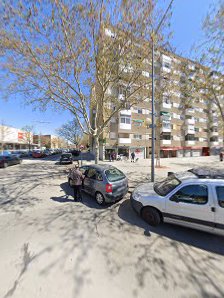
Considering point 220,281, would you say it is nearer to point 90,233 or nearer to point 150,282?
point 150,282

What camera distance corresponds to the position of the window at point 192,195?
3.66 meters

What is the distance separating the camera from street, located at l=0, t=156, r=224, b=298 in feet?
7.81

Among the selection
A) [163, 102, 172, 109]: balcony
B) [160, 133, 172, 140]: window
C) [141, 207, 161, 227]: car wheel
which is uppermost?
[163, 102, 172, 109]: balcony

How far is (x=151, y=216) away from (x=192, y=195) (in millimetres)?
1322

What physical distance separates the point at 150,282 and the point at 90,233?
183 centimetres

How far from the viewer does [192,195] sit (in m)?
3.80

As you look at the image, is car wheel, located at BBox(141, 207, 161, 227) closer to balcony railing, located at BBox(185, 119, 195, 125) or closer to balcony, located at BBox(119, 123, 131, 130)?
balcony, located at BBox(119, 123, 131, 130)

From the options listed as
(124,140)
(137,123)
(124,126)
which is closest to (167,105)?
(137,123)

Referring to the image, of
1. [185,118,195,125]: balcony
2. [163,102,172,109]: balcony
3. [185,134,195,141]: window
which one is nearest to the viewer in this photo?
[163,102,172,109]: balcony

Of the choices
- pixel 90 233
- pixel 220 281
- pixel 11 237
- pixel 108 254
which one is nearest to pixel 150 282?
pixel 108 254

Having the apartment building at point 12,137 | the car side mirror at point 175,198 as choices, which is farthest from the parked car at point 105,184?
the apartment building at point 12,137

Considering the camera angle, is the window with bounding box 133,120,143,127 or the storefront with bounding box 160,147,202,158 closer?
the window with bounding box 133,120,143,127

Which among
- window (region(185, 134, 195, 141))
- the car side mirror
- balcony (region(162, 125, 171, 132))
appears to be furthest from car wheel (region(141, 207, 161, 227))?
window (region(185, 134, 195, 141))

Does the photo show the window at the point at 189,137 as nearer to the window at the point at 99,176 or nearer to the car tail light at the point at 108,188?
the window at the point at 99,176
